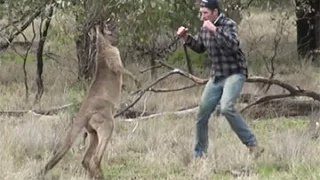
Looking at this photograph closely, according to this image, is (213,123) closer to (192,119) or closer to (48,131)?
(192,119)

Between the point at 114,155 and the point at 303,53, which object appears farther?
the point at 303,53

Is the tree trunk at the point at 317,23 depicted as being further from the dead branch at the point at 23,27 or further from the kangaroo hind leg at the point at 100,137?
the kangaroo hind leg at the point at 100,137

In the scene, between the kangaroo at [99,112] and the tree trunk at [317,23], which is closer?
the kangaroo at [99,112]

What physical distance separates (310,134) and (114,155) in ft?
7.81

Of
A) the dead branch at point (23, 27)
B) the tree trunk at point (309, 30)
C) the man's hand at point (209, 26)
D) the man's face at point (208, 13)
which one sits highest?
the man's face at point (208, 13)

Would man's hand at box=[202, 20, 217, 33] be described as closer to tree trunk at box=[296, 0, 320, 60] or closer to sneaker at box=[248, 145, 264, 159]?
sneaker at box=[248, 145, 264, 159]

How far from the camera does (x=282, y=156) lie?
7949mm

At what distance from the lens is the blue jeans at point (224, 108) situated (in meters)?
7.73

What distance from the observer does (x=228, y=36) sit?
7617 mm

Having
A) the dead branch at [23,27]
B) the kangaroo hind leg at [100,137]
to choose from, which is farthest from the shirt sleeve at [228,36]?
the dead branch at [23,27]

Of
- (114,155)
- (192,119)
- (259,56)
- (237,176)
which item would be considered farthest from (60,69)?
(237,176)

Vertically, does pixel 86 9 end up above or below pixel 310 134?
above

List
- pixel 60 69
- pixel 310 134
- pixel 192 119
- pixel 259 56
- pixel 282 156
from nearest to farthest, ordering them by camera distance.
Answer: pixel 282 156, pixel 310 134, pixel 192 119, pixel 60 69, pixel 259 56

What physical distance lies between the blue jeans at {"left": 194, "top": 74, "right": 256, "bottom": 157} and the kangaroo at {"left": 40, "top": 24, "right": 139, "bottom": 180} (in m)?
0.97
